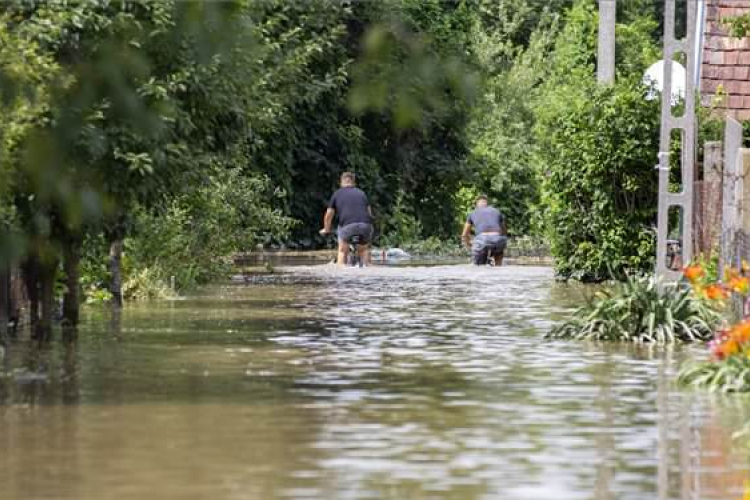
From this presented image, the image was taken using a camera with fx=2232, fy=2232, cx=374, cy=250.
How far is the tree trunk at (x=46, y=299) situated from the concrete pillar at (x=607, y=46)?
49.4 ft

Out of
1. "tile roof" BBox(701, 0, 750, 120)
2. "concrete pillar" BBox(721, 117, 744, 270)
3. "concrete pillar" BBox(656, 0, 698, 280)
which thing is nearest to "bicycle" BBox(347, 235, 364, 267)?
"tile roof" BBox(701, 0, 750, 120)

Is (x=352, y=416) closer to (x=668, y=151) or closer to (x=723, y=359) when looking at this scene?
(x=723, y=359)

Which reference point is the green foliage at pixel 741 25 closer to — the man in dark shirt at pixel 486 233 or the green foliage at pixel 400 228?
the man in dark shirt at pixel 486 233

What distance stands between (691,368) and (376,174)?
35734mm

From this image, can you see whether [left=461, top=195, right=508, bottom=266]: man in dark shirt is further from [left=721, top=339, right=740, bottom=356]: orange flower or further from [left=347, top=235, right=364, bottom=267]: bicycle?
[left=721, top=339, right=740, bottom=356]: orange flower

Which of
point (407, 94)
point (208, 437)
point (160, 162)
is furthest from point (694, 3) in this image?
point (407, 94)

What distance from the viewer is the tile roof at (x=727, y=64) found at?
1206 inches

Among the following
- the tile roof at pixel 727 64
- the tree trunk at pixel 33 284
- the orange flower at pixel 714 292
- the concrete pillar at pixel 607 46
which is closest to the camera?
the orange flower at pixel 714 292

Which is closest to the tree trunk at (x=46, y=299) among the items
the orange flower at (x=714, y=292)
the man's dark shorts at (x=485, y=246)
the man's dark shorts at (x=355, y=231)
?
the orange flower at (x=714, y=292)

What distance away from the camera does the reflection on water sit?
11.2 meters

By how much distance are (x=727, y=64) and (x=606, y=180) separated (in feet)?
7.71

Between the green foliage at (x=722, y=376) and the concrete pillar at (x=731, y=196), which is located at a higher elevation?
the concrete pillar at (x=731, y=196)

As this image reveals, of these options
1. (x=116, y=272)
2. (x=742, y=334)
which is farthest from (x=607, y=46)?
(x=742, y=334)

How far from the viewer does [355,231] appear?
126 ft
